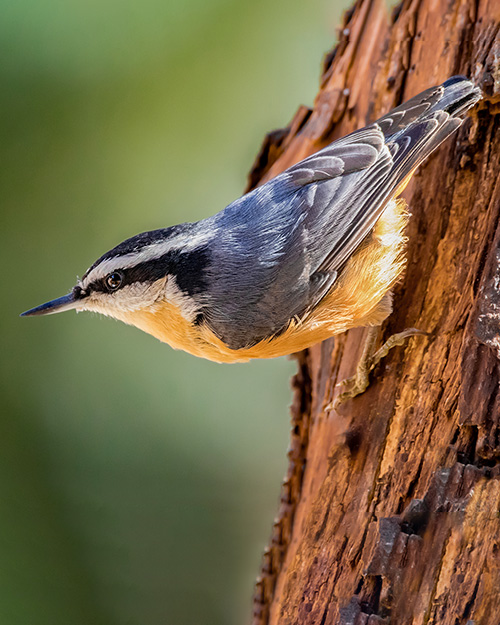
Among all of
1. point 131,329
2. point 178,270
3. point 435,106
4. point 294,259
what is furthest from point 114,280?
point 131,329

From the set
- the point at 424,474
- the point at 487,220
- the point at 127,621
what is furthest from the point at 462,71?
the point at 127,621

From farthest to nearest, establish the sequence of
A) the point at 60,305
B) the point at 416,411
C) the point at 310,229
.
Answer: the point at 60,305, the point at 310,229, the point at 416,411

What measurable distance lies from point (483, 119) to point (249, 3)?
7.38 ft

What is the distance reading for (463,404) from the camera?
1.86 metres

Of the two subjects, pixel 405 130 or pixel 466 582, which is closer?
pixel 466 582

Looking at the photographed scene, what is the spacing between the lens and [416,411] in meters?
2.04

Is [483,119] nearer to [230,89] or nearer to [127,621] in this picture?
[230,89]

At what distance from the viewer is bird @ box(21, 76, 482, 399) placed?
2.11 metres

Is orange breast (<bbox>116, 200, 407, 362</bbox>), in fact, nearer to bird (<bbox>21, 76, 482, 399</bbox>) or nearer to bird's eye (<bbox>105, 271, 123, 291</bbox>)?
bird (<bbox>21, 76, 482, 399</bbox>)

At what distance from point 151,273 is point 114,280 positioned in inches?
5.3

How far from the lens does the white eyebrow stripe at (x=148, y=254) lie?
2164mm

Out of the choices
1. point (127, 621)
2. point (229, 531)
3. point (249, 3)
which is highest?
point (249, 3)

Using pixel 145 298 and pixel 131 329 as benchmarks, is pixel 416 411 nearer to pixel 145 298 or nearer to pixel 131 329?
pixel 145 298

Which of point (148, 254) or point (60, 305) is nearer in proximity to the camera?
point (148, 254)
